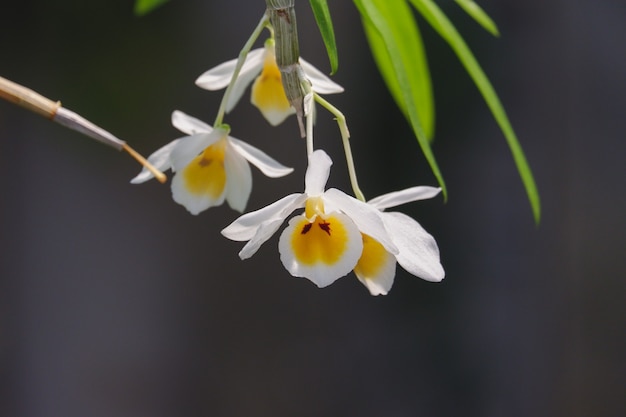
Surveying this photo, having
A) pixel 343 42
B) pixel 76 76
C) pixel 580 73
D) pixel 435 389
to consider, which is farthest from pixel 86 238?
pixel 580 73

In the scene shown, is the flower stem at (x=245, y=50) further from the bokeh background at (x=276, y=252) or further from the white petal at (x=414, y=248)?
the bokeh background at (x=276, y=252)

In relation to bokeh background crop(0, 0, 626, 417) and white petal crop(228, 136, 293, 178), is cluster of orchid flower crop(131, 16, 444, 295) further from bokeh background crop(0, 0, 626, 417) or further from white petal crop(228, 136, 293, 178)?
bokeh background crop(0, 0, 626, 417)

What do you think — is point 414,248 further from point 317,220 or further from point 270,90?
point 270,90

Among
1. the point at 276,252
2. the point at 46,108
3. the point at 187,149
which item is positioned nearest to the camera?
the point at 46,108

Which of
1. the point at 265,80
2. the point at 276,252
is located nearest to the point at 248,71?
the point at 265,80

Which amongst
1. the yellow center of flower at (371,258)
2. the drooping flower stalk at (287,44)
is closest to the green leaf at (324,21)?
the drooping flower stalk at (287,44)

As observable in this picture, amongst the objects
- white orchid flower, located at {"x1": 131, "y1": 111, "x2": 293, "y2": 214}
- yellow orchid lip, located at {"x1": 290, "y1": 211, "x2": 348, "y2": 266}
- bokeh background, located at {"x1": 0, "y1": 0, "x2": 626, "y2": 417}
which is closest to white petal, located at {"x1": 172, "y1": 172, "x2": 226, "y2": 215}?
white orchid flower, located at {"x1": 131, "y1": 111, "x2": 293, "y2": 214}

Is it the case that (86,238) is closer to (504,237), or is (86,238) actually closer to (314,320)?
(314,320)
